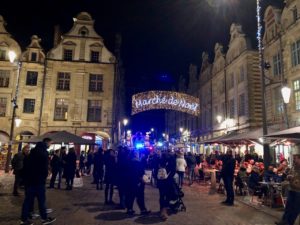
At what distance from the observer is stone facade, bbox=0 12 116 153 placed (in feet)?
96.7

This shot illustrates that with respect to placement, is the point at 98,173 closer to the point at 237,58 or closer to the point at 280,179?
the point at 280,179

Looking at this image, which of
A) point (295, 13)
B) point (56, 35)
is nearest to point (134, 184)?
point (295, 13)

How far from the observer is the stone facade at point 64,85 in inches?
1160

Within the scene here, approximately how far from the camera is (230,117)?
1196 inches

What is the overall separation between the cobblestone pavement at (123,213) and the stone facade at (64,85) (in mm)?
18457

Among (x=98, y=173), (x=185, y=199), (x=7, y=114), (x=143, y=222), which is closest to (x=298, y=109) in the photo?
(x=185, y=199)

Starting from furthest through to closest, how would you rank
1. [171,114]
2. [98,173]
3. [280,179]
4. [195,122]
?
[171,114] < [195,122] < [98,173] < [280,179]

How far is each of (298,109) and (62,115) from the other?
2225cm

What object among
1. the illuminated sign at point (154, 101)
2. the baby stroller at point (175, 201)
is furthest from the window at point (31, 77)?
the baby stroller at point (175, 201)

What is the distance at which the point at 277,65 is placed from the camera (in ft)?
76.3

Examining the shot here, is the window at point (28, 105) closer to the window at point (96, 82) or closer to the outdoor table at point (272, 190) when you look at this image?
the window at point (96, 82)

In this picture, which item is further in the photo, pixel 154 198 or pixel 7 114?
pixel 7 114

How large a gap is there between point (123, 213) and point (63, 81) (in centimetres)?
2421

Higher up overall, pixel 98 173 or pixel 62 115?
pixel 62 115
